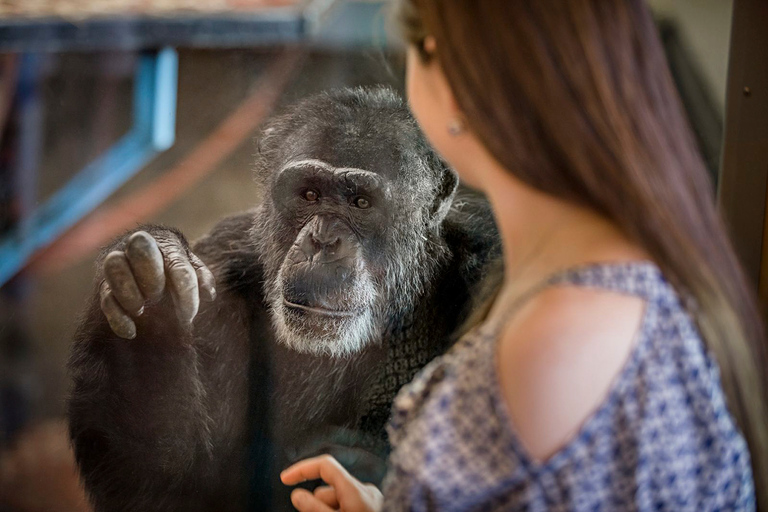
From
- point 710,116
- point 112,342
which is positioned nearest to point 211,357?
point 112,342

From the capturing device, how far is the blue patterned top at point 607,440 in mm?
825

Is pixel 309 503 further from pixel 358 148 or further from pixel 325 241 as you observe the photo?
pixel 358 148

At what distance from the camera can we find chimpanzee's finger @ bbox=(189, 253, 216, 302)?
60.4 inches

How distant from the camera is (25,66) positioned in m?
1.42

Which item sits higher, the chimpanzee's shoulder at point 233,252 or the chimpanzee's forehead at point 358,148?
the chimpanzee's forehead at point 358,148

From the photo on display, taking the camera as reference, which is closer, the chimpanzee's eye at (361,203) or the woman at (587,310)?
the woman at (587,310)

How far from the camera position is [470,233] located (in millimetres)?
1650

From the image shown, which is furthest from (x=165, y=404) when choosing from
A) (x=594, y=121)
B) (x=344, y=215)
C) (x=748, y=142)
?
(x=748, y=142)

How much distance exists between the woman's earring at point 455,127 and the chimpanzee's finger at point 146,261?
2.47ft

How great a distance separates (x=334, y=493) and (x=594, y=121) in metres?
0.80

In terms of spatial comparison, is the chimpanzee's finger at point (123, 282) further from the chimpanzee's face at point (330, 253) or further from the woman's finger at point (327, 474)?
the woman's finger at point (327, 474)

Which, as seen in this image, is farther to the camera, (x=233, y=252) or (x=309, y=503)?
(x=233, y=252)

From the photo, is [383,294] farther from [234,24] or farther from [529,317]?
[529,317]

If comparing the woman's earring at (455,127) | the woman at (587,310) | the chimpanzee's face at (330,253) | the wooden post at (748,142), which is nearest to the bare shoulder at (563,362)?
the woman at (587,310)
